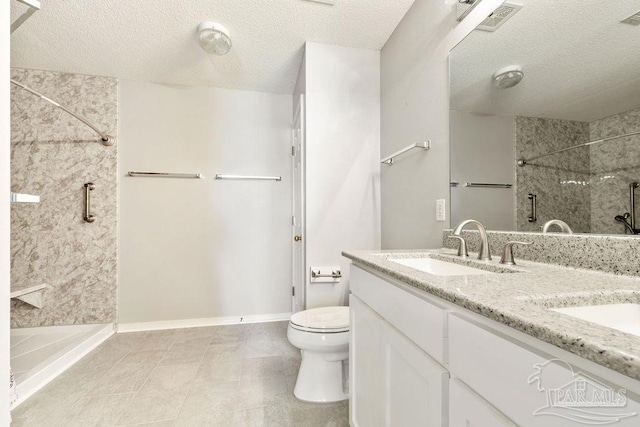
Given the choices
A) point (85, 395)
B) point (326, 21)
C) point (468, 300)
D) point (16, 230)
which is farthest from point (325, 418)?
point (16, 230)

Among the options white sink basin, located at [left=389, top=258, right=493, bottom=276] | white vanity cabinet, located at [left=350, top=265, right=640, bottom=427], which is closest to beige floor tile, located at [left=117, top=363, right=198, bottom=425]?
white vanity cabinet, located at [left=350, top=265, right=640, bottom=427]

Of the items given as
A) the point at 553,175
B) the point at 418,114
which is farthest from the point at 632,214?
the point at 418,114

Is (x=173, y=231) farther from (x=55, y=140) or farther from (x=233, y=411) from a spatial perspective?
(x=233, y=411)

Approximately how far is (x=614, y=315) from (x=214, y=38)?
2410mm

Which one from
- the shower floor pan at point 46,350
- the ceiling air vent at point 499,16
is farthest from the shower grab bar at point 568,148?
the shower floor pan at point 46,350

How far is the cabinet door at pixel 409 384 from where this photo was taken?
59cm

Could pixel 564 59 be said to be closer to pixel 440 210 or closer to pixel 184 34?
pixel 440 210

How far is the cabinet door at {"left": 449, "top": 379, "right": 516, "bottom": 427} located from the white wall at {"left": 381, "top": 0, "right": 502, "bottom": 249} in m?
1.01

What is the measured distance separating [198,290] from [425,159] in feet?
7.75

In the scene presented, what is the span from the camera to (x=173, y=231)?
2.67m

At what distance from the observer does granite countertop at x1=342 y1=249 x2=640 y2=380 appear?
0.31 metres

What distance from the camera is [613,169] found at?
0.75m

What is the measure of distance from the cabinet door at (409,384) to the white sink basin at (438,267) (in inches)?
12.2

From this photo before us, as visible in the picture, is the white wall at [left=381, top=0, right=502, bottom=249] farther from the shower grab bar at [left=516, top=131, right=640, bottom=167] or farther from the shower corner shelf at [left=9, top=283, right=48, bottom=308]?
the shower corner shelf at [left=9, top=283, right=48, bottom=308]
